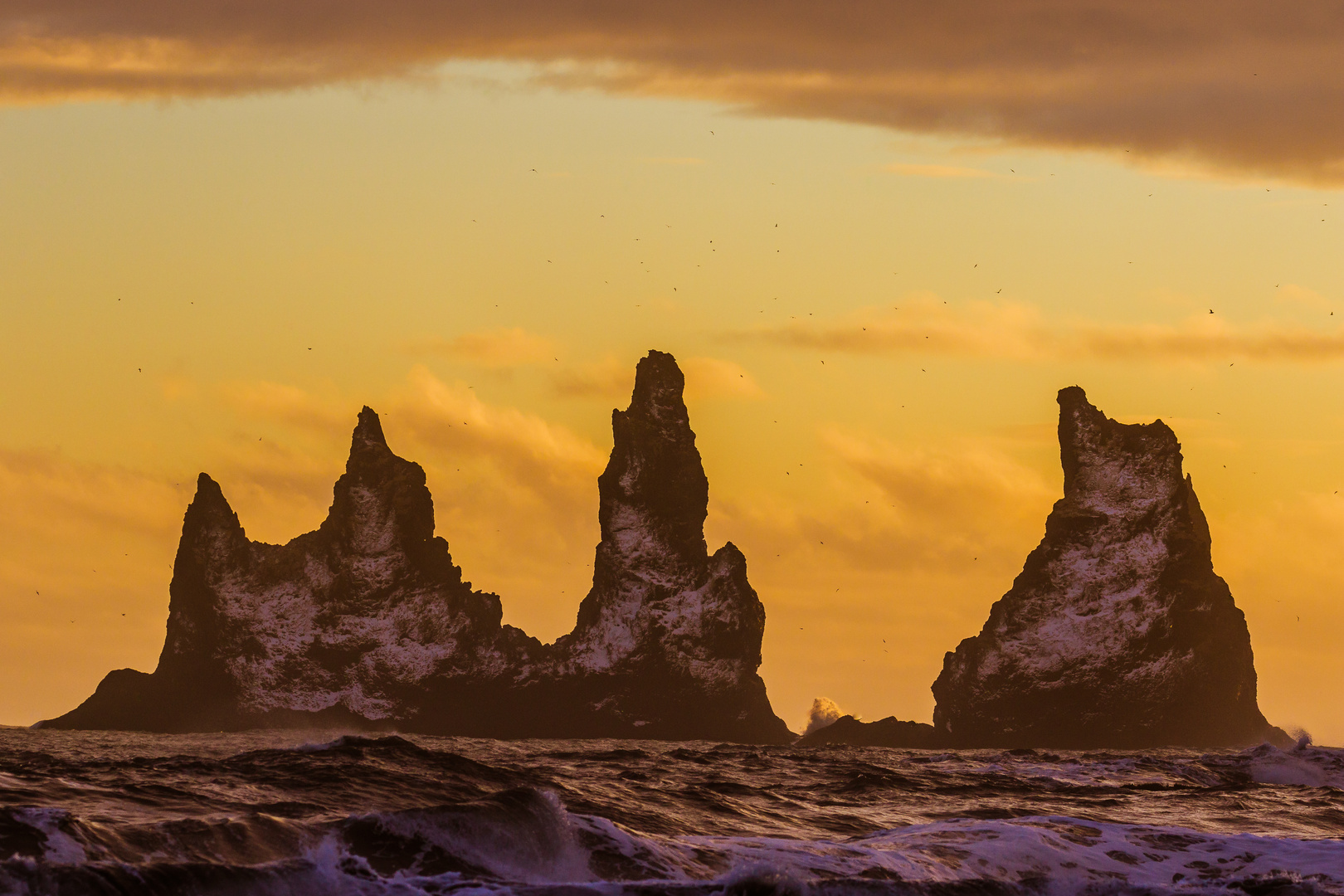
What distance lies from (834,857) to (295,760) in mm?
15057

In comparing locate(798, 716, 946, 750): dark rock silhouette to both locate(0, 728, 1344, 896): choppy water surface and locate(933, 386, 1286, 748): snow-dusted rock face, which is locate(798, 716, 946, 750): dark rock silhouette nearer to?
locate(933, 386, 1286, 748): snow-dusted rock face

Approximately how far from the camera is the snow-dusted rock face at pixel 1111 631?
185000 mm

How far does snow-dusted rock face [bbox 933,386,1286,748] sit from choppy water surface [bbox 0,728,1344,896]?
130956 mm

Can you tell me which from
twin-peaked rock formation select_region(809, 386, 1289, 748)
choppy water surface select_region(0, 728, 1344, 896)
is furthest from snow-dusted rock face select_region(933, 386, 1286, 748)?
choppy water surface select_region(0, 728, 1344, 896)

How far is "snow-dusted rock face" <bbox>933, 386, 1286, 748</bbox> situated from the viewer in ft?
607

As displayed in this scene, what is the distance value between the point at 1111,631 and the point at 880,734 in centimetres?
2651

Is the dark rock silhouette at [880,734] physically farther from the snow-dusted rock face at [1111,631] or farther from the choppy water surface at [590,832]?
the choppy water surface at [590,832]

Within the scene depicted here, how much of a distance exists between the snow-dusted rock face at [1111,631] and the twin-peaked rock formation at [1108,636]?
0.15 m

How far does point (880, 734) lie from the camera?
19125cm

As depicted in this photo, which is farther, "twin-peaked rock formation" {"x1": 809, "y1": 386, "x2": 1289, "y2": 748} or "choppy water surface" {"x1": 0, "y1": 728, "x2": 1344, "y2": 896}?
"twin-peaked rock formation" {"x1": 809, "y1": 386, "x2": 1289, "y2": 748}

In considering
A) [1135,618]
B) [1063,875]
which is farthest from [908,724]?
[1063,875]

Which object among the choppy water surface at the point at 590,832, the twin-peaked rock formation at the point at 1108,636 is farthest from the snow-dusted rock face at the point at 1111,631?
the choppy water surface at the point at 590,832

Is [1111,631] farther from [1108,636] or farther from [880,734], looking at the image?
[880,734]

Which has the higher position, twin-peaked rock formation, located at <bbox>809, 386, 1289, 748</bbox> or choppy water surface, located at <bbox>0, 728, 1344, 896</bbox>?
twin-peaked rock formation, located at <bbox>809, 386, 1289, 748</bbox>
